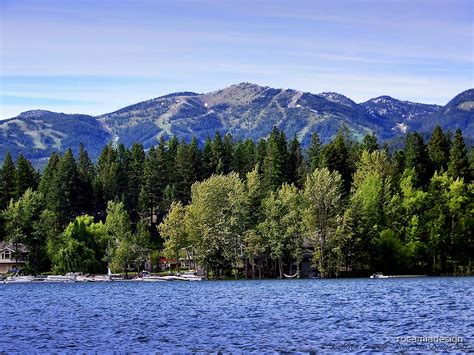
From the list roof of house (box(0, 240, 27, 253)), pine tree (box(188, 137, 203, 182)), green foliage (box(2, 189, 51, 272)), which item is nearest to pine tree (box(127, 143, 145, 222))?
pine tree (box(188, 137, 203, 182))

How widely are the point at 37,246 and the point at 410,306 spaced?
88703mm

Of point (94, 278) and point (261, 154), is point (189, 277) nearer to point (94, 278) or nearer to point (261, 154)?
point (94, 278)

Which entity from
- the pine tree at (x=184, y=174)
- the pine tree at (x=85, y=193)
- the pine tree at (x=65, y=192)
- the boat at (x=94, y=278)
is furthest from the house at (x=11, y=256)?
the pine tree at (x=184, y=174)

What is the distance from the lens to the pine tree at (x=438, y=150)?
461 feet

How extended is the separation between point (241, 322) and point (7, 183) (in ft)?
370

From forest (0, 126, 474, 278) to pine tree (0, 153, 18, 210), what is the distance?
21 centimetres

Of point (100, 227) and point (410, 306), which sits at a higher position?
point (100, 227)

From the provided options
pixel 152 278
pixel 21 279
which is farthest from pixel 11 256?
pixel 152 278

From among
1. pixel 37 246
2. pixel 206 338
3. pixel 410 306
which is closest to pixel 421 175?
pixel 37 246

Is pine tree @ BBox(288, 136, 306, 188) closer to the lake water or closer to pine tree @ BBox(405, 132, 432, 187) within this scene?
pine tree @ BBox(405, 132, 432, 187)

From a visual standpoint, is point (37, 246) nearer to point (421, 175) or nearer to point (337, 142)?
point (337, 142)

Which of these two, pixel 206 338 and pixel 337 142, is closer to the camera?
pixel 206 338

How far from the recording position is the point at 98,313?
53.2 metres

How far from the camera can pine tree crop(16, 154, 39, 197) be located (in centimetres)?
14612
